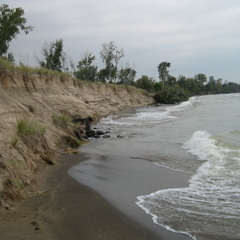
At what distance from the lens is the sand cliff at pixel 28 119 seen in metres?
6.16

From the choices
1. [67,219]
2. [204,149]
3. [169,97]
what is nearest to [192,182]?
[67,219]

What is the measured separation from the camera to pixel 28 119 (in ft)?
35.0

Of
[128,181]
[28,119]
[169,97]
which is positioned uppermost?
[169,97]

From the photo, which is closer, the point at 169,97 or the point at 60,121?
the point at 60,121

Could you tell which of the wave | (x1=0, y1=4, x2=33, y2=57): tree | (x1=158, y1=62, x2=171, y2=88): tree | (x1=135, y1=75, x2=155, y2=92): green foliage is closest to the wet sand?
the wave

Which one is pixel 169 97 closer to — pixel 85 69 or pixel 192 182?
pixel 85 69

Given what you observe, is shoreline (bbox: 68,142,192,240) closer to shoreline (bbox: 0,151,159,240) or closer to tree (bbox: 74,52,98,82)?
shoreline (bbox: 0,151,159,240)

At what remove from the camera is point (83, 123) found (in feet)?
61.7

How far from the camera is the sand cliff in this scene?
6.16m

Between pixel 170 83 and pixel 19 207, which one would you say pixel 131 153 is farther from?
pixel 170 83

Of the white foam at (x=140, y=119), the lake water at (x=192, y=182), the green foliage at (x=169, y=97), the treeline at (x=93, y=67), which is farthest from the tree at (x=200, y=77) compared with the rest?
the lake water at (x=192, y=182)

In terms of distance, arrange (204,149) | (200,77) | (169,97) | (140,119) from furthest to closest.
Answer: (200,77)
(169,97)
(140,119)
(204,149)

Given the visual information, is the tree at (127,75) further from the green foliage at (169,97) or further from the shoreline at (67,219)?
the shoreline at (67,219)

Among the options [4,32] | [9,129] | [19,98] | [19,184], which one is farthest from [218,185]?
[4,32]
